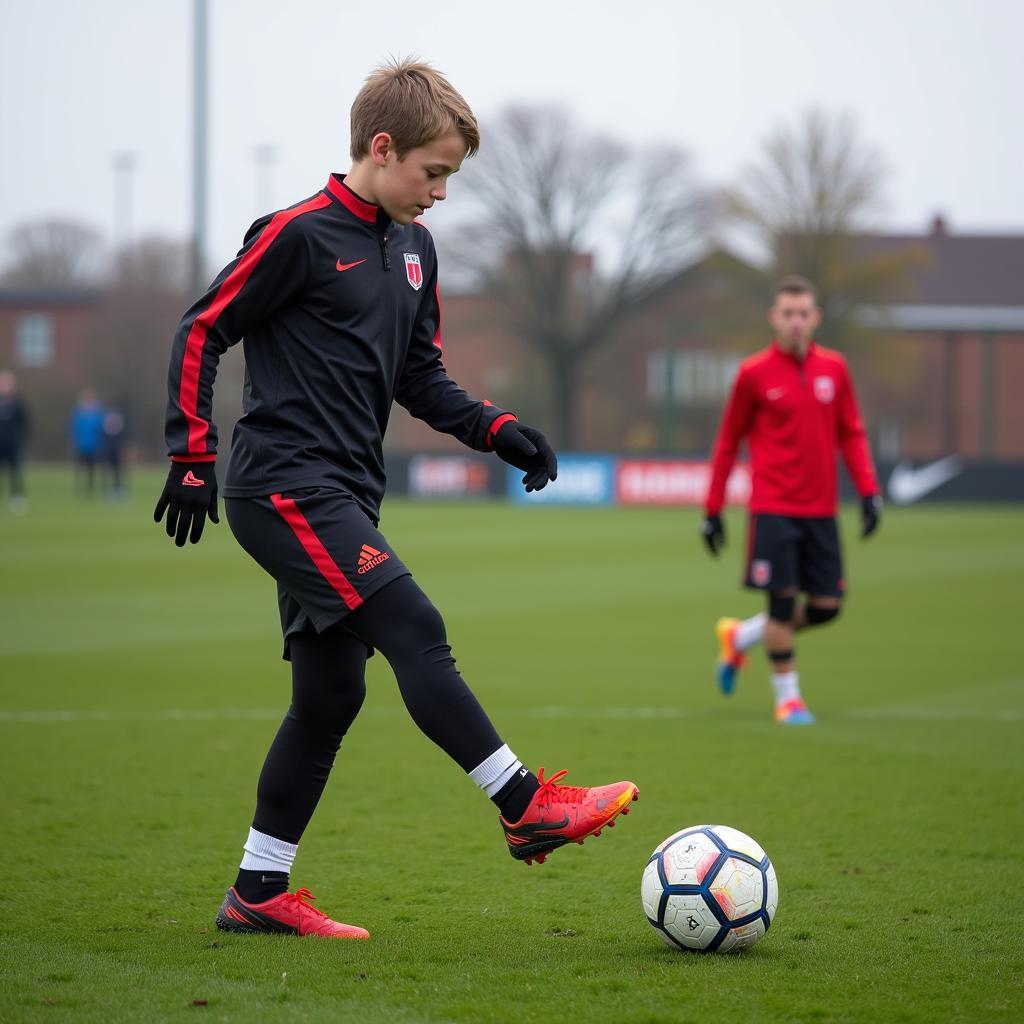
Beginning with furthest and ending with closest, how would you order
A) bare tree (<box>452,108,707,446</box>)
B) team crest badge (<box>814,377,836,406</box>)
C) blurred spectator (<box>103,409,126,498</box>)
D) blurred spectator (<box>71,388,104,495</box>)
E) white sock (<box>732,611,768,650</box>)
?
bare tree (<box>452,108,707,446</box>) → blurred spectator (<box>103,409,126,498</box>) → blurred spectator (<box>71,388,104,495</box>) → white sock (<box>732,611,768,650</box>) → team crest badge (<box>814,377,836,406</box>)

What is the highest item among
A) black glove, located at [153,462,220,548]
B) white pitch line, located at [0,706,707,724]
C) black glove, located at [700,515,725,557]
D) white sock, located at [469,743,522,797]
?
black glove, located at [153,462,220,548]

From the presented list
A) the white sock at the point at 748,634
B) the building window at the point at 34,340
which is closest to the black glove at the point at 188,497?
the white sock at the point at 748,634

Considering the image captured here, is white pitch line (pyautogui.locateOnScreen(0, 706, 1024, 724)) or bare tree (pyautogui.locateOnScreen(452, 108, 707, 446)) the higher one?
bare tree (pyautogui.locateOnScreen(452, 108, 707, 446))

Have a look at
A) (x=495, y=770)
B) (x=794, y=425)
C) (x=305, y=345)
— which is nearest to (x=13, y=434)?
(x=794, y=425)

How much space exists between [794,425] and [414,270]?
4.41 metres

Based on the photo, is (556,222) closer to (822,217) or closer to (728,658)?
(822,217)

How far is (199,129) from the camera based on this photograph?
27.2 metres

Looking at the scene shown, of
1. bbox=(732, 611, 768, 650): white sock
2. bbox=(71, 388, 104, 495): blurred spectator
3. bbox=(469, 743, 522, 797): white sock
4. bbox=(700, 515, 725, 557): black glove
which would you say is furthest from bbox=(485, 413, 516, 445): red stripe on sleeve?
bbox=(71, 388, 104, 495): blurred spectator

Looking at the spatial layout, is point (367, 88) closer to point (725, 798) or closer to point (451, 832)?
point (451, 832)

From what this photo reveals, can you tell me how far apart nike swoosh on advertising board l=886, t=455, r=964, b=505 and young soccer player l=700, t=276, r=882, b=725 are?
2347 centimetres

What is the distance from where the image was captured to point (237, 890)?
4199 millimetres

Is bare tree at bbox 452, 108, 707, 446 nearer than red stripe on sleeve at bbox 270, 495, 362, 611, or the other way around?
red stripe on sleeve at bbox 270, 495, 362, 611

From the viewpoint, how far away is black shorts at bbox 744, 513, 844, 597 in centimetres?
814

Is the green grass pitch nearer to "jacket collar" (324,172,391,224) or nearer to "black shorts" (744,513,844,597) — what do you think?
"black shorts" (744,513,844,597)
